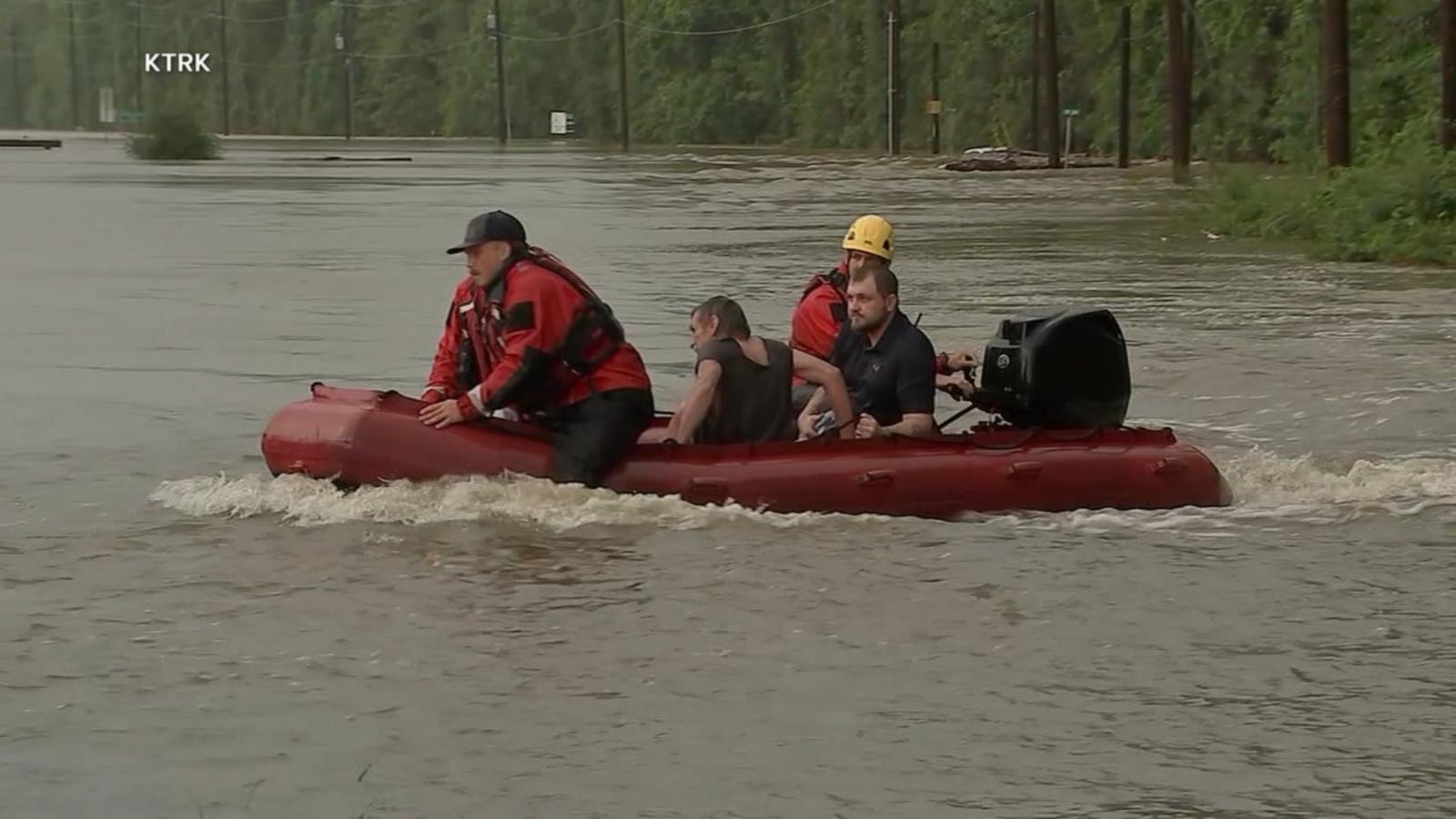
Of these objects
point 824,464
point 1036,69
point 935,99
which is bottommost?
point 824,464

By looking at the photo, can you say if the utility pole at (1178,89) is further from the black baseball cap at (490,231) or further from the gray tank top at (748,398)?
the black baseball cap at (490,231)

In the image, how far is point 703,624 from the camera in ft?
33.6

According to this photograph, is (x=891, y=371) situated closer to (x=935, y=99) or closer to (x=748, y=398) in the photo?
(x=748, y=398)

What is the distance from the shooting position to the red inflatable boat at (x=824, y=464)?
39.5ft

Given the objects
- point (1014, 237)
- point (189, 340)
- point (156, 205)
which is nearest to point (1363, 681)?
point (189, 340)

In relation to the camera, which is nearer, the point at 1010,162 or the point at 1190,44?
the point at 1190,44

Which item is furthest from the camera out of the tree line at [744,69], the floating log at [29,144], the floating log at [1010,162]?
the floating log at [29,144]

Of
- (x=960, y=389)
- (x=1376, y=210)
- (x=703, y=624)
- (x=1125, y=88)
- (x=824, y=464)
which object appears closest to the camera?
(x=703, y=624)

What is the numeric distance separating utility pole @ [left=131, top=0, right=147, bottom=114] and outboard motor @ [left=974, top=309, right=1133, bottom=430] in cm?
13498

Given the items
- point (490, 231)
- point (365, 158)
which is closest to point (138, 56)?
point (365, 158)

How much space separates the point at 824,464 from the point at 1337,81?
23.1 m

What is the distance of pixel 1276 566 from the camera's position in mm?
11375

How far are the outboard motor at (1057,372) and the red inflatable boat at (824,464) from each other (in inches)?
4.9

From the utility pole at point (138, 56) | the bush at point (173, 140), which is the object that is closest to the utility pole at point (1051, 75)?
the bush at point (173, 140)
